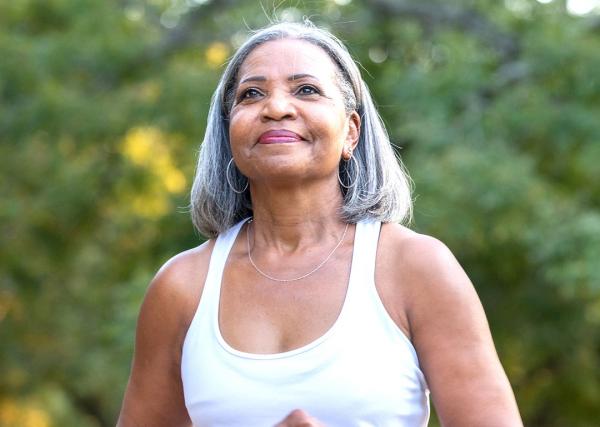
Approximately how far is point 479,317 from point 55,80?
7.60 metres

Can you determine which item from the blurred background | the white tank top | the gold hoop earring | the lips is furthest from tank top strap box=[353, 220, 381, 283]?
the blurred background

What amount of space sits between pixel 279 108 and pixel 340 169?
0.26 metres

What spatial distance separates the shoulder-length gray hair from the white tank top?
17 cm

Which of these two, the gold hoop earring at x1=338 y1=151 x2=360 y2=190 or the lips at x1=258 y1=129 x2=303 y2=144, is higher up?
the lips at x1=258 y1=129 x2=303 y2=144

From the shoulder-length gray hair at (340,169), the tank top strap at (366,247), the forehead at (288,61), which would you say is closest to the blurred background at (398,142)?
the shoulder-length gray hair at (340,169)

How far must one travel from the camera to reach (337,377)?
236cm

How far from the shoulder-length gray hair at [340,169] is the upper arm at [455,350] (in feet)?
0.83

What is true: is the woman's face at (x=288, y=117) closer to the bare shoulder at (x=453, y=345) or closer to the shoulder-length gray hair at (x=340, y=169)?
the shoulder-length gray hair at (x=340, y=169)

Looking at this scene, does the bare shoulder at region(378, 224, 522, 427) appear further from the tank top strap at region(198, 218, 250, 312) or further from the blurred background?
the blurred background

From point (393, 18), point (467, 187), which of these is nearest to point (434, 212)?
point (467, 187)

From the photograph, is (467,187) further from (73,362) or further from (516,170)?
(73,362)

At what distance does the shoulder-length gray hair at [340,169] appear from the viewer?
2639 mm

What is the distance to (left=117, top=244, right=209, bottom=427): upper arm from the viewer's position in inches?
103

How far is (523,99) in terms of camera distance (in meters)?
8.10
